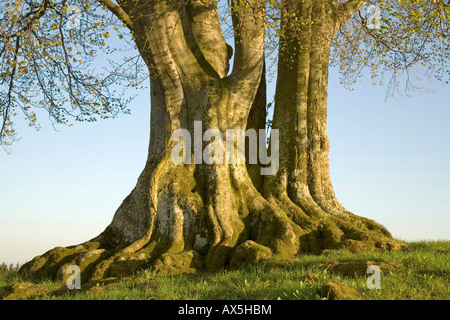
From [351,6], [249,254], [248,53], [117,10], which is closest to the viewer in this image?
[249,254]

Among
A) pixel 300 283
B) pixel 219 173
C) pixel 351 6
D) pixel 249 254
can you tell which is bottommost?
pixel 300 283

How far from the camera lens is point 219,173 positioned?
1235 centimetres

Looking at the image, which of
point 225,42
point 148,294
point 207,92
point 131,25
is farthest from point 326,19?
point 148,294

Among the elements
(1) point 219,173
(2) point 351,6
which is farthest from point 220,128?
(2) point 351,6

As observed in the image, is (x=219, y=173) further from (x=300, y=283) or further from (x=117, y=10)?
(x=300, y=283)

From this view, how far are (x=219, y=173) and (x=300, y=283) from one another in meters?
5.57

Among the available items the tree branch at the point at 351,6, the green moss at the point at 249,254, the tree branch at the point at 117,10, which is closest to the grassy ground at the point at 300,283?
the green moss at the point at 249,254

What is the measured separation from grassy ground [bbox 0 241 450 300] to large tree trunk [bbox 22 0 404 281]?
1284 mm

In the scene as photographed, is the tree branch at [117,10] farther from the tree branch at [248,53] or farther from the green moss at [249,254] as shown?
the green moss at [249,254]

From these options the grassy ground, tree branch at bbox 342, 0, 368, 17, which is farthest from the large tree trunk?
the grassy ground

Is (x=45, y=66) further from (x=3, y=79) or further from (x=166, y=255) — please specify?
(x=166, y=255)

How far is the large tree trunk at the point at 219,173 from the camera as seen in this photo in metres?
11.6

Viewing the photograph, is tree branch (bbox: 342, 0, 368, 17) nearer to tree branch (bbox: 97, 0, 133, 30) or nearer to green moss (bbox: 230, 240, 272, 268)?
tree branch (bbox: 97, 0, 133, 30)

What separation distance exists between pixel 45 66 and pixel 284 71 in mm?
6958
